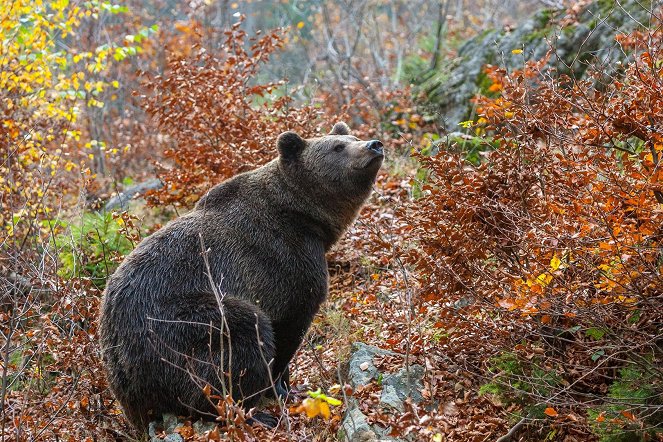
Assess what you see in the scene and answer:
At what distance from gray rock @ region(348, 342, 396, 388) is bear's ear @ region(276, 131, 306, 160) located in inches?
77.2

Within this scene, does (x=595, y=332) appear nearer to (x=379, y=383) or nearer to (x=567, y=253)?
(x=567, y=253)

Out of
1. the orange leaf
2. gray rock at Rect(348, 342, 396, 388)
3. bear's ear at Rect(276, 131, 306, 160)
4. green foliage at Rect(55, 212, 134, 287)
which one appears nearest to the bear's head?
bear's ear at Rect(276, 131, 306, 160)

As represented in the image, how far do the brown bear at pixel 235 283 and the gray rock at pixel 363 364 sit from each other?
0.55 m

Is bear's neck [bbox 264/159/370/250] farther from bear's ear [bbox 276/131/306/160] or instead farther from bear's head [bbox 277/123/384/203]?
bear's ear [bbox 276/131/306/160]

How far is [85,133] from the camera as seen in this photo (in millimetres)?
16875

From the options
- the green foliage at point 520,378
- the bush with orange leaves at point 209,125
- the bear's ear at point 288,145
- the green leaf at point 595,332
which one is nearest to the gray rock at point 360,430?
the green foliage at point 520,378

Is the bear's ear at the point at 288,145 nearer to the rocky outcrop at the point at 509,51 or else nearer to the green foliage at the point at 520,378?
the green foliage at the point at 520,378

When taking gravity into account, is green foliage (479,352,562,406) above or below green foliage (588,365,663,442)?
below

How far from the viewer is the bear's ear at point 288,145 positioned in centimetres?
744

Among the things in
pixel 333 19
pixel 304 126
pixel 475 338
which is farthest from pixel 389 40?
pixel 475 338

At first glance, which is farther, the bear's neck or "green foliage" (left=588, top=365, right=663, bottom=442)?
the bear's neck

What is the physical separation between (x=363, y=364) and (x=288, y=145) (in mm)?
2288

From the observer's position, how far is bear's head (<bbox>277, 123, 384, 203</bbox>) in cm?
738

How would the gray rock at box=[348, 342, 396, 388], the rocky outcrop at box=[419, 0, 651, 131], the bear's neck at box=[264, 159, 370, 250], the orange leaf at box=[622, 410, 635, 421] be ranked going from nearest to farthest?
the orange leaf at box=[622, 410, 635, 421]
the gray rock at box=[348, 342, 396, 388]
the bear's neck at box=[264, 159, 370, 250]
the rocky outcrop at box=[419, 0, 651, 131]
